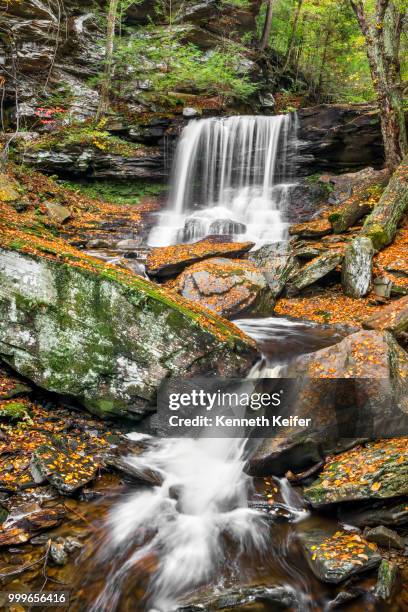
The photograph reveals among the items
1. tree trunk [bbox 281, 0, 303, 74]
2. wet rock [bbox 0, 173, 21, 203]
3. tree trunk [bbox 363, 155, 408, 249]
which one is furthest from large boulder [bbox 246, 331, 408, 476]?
tree trunk [bbox 281, 0, 303, 74]

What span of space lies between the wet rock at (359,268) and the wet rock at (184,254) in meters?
3.13

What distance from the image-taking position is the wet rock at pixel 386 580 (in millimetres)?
3545

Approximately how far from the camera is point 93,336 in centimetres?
594

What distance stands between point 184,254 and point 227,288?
240cm

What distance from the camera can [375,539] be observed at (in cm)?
402

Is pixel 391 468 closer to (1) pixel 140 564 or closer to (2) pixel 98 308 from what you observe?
(1) pixel 140 564

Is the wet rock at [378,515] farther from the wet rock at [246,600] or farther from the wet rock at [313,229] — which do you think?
the wet rock at [313,229]

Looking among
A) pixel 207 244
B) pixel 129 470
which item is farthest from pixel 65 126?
pixel 129 470

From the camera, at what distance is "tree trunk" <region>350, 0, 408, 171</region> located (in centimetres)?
1061

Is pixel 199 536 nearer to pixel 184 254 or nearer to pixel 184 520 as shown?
pixel 184 520

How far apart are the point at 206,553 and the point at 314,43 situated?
2271cm

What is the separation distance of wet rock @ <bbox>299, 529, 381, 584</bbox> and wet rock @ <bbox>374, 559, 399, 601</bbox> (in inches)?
Result: 3.3

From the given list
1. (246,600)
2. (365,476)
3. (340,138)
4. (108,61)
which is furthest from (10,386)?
(108,61)

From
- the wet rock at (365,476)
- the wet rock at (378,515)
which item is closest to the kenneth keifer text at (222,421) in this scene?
the wet rock at (365,476)
